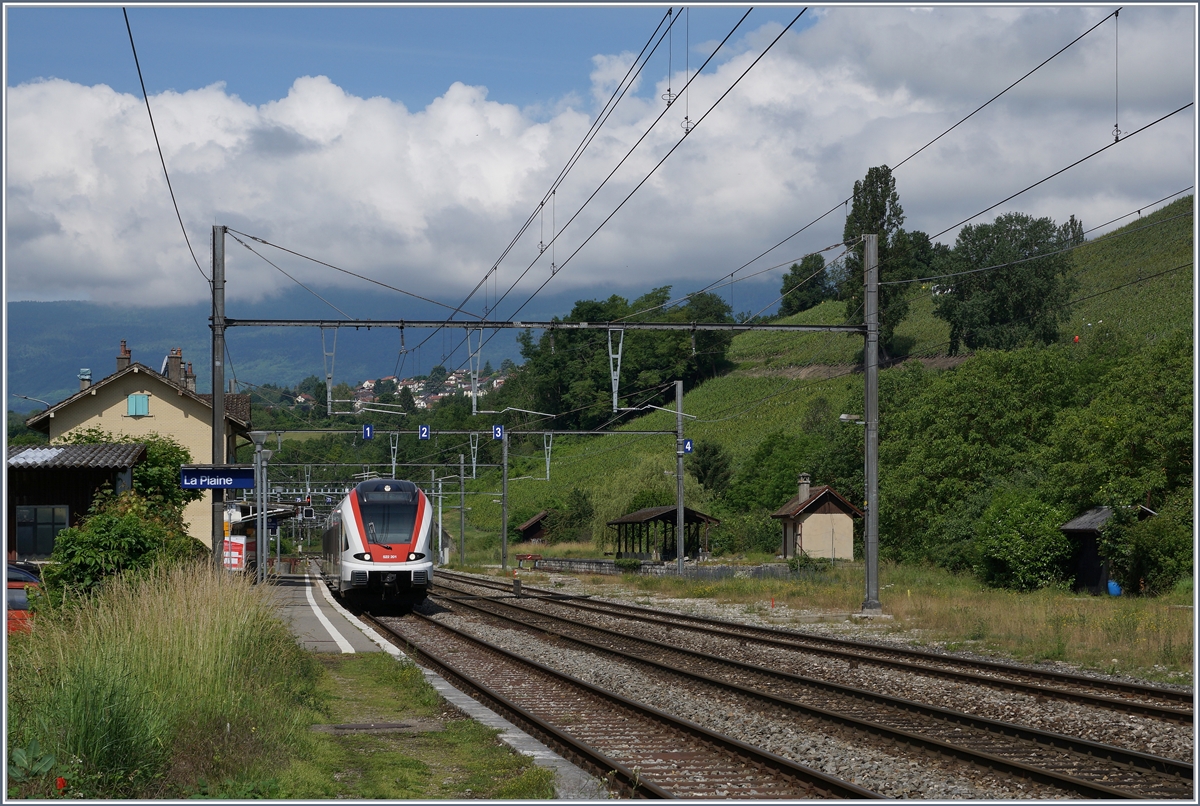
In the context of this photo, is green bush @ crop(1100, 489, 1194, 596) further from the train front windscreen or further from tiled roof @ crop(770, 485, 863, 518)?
tiled roof @ crop(770, 485, 863, 518)

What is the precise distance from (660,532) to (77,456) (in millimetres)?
45330

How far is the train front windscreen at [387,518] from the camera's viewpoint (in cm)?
2722

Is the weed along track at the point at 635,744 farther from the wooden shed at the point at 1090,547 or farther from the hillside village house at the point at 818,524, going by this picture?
the hillside village house at the point at 818,524

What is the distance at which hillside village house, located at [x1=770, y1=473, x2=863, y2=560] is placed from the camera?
58.7 meters

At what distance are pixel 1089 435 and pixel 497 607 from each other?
22098 mm

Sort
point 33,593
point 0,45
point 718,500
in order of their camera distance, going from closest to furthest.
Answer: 1. point 0,45
2. point 33,593
3. point 718,500

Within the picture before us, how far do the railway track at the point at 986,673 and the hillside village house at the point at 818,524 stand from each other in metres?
34.8

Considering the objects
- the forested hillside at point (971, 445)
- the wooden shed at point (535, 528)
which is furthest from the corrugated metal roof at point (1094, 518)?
the wooden shed at point (535, 528)

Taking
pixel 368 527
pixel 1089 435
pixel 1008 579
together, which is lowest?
pixel 1008 579

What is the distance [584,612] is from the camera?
1126 inches

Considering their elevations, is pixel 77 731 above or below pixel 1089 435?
below

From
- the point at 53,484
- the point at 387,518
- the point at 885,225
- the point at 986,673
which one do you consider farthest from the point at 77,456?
the point at 885,225

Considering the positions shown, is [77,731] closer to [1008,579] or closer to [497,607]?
[497,607]

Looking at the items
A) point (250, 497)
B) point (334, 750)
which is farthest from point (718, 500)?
point (334, 750)
